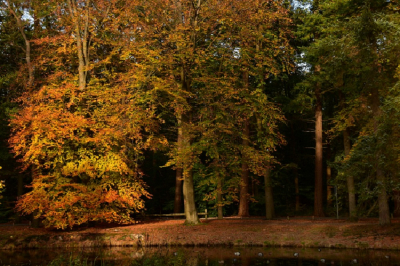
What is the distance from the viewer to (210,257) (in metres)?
15.0

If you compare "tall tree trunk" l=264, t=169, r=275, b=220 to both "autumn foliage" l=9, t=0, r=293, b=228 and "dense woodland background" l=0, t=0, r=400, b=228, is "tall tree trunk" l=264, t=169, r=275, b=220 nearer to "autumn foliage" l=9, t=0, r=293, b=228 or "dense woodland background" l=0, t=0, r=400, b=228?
"dense woodland background" l=0, t=0, r=400, b=228

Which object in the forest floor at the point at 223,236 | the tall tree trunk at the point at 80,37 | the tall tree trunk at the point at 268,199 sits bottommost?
the forest floor at the point at 223,236

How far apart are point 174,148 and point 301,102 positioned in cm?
795

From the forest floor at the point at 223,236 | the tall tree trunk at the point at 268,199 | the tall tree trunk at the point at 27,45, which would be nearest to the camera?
the forest floor at the point at 223,236

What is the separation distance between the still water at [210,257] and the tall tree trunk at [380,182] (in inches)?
105

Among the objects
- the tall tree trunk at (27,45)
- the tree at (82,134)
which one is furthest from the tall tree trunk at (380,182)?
the tall tree trunk at (27,45)

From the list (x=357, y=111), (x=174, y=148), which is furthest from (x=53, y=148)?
(x=357, y=111)

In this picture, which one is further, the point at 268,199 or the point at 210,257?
the point at 268,199

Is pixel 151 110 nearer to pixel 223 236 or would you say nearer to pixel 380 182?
pixel 223 236

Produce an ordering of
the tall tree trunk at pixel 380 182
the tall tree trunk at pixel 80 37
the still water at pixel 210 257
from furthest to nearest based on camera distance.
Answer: the tall tree trunk at pixel 80 37
the tall tree trunk at pixel 380 182
the still water at pixel 210 257

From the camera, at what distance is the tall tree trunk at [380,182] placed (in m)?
17.0

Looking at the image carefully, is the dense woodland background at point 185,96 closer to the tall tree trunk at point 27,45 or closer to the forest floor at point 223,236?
the tall tree trunk at point 27,45

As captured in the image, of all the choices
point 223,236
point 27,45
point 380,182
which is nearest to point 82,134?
point 27,45

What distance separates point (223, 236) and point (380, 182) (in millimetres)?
6723
